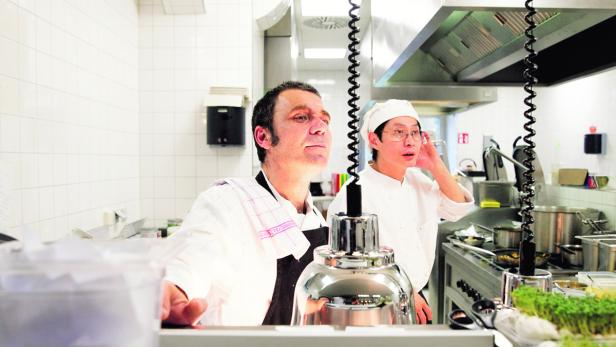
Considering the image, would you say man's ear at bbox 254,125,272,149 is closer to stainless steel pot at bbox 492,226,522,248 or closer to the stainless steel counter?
the stainless steel counter

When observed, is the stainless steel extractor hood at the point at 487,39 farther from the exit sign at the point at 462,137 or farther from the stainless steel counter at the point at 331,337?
the exit sign at the point at 462,137

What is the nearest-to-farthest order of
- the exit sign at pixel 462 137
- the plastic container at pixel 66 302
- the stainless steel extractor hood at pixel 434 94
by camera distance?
the plastic container at pixel 66 302 < the stainless steel extractor hood at pixel 434 94 < the exit sign at pixel 462 137

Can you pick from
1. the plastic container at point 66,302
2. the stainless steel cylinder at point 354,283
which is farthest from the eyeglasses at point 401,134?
the plastic container at point 66,302

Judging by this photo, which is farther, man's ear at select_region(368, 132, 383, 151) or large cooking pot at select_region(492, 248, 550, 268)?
man's ear at select_region(368, 132, 383, 151)

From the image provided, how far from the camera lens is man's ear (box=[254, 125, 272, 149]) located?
1563 mm

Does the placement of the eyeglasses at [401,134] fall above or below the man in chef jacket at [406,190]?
above

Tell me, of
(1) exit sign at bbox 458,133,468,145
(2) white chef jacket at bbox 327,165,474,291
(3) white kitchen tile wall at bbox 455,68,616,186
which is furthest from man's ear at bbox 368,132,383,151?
(1) exit sign at bbox 458,133,468,145

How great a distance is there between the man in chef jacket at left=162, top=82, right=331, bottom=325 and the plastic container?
349 millimetres

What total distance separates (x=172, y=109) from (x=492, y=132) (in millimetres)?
4947

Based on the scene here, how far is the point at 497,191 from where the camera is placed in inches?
141

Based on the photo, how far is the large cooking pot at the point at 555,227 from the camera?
244 centimetres

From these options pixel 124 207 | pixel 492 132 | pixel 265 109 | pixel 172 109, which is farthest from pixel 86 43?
pixel 492 132

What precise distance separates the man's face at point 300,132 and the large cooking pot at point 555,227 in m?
1.56

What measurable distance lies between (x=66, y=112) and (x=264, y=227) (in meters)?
1.70
